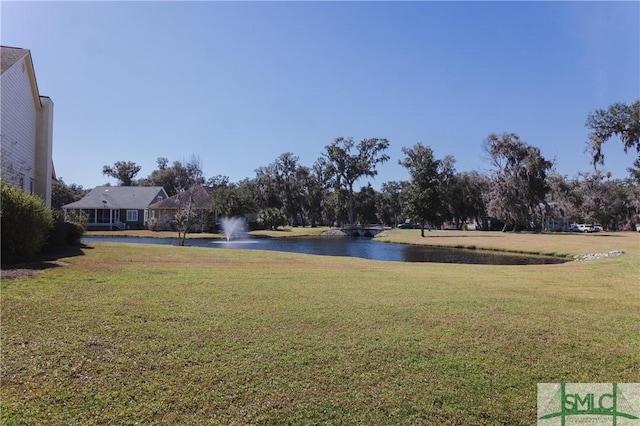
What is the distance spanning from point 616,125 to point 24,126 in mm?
36882

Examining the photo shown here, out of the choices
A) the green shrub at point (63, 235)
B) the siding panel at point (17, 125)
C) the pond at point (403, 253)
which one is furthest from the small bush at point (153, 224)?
the green shrub at point (63, 235)

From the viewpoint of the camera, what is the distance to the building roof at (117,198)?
53250 millimetres

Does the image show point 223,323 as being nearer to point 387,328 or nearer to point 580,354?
point 387,328

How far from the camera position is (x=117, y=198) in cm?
5588

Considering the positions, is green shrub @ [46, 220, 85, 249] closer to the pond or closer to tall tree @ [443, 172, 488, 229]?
the pond

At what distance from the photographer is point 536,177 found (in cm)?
5412

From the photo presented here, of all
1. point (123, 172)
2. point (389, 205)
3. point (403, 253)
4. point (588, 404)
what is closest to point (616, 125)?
point (403, 253)

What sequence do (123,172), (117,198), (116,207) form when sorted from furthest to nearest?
(123,172), (117,198), (116,207)

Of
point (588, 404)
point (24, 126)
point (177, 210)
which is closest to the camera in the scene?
point (588, 404)

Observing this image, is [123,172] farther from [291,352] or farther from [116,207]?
[291,352]

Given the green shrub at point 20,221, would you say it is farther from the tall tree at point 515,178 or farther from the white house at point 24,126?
the tall tree at point 515,178

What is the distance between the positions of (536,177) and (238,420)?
58673 millimetres

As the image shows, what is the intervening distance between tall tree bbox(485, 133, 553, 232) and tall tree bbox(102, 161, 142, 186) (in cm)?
7330

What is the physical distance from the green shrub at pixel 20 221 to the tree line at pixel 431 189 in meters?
26.3
